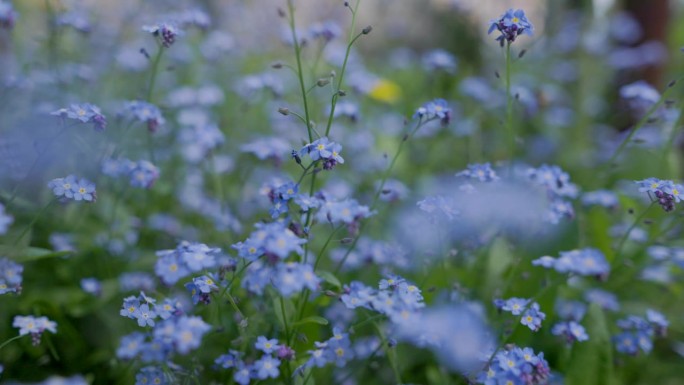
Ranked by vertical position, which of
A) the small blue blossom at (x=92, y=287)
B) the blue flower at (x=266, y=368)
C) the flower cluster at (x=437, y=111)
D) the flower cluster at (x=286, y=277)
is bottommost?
the small blue blossom at (x=92, y=287)

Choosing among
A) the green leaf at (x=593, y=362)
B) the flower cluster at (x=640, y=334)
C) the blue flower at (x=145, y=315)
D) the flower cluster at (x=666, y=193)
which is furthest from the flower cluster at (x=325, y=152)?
the flower cluster at (x=640, y=334)

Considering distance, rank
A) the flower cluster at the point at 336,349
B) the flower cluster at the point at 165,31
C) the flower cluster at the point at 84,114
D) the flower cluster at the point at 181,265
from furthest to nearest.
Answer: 1. the flower cluster at the point at 165,31
2. the flower cluster at the point at 84,114
3. the flower cluster at the point at 336,349
4. the flower cluster at the point at 181,265

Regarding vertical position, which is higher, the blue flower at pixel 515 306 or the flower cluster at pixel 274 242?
the blue flower at pixel 515 306

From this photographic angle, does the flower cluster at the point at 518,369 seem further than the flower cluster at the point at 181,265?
Yes

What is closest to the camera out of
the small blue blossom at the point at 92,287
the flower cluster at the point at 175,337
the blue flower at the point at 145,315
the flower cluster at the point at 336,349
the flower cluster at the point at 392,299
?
the flower cluster at the point at 175,337

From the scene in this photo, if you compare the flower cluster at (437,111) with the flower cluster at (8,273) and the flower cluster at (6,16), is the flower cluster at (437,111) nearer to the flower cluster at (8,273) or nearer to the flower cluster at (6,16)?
the flower cluster at (8,273)

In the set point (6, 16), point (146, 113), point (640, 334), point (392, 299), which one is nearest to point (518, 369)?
point (392, 299)

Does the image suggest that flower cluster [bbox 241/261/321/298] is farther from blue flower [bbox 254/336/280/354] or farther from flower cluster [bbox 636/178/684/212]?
flower cluster [bbox 636/178/684/212]

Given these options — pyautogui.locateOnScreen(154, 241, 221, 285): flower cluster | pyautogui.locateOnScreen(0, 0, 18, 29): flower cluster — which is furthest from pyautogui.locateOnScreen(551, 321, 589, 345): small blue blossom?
pyautogui.locateOnScreen(0, 0, 18, 29): flower cluster

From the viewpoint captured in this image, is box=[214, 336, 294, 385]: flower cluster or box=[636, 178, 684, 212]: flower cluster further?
box=[636, 178, 684, 212]: flower cluster
